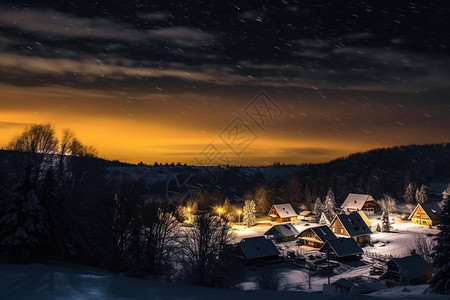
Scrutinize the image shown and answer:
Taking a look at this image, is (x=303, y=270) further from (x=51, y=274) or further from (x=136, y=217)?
(x=51, y=274)

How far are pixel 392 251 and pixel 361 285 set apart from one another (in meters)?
20.9

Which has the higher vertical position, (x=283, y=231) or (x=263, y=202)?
(x=263, y=202)

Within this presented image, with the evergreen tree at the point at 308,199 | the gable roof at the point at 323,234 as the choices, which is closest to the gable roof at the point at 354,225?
the gable roof at the point at 323,234

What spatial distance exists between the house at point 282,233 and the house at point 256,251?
12740mm

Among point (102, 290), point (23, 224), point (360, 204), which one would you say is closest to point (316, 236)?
point (360, 204)

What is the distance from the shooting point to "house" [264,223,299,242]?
64562 mm

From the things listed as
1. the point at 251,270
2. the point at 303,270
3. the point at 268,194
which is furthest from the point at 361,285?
the point at 268,194

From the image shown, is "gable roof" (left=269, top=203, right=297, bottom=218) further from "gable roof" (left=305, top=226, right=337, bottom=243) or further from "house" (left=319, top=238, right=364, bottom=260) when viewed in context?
"house" (left=319, top=238, right=364, bottom=260)

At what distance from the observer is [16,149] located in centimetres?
3738

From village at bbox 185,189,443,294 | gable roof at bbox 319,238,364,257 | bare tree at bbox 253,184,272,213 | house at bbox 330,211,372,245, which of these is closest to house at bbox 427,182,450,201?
village at bbox 185,189,443,294

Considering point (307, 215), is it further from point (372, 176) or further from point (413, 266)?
point (372, 176)

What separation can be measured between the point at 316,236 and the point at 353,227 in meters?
9.20

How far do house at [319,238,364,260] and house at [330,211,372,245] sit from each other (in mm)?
10723

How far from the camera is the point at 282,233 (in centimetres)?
6488
